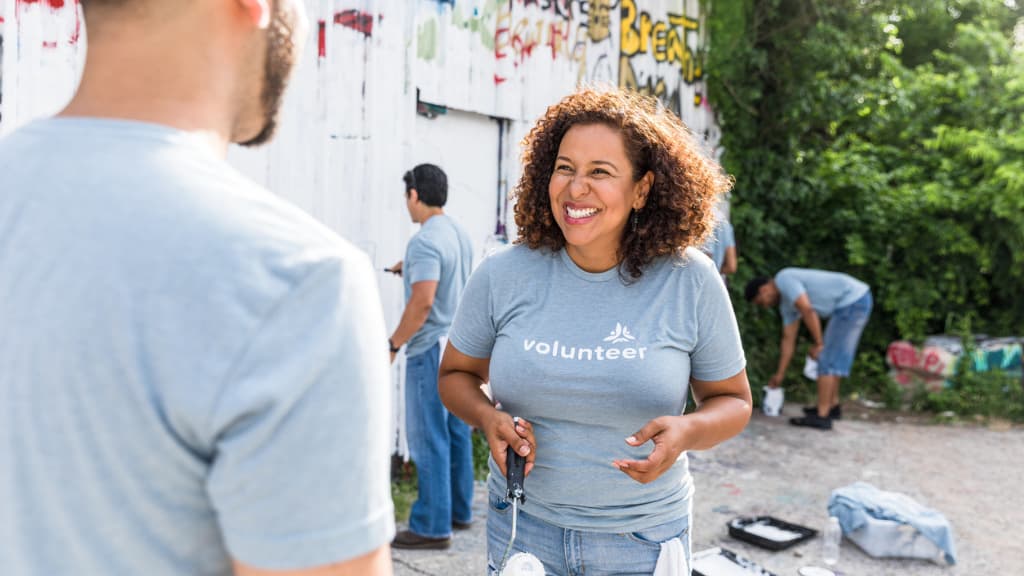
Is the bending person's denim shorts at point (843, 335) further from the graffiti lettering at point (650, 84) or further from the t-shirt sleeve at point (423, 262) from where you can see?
the t-shirt sleeve at point (423, 262)

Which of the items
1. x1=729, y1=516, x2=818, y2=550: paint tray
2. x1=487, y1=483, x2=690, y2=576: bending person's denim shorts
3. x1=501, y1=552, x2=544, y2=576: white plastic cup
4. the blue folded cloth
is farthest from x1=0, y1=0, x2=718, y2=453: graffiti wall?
x1=501, y1=552, x2=544, y2=576: white plastic cup

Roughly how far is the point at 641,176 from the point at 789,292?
251 inches

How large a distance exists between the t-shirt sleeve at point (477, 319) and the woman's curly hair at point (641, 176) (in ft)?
0.66

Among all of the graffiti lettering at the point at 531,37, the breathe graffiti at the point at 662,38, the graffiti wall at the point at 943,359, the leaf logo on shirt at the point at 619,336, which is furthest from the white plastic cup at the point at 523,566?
the graffiti wall at the point at 943,359

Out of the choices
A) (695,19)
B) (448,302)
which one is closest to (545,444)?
(448,302)

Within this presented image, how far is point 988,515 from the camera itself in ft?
19.6

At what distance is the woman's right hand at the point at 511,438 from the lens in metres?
2.31

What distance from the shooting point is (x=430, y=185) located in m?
5.11

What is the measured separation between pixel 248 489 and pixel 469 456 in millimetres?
4437

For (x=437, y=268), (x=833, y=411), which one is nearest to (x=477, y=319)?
(x=437, y=268)

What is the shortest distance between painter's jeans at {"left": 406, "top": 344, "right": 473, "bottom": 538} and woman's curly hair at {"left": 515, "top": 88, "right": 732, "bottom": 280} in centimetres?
239

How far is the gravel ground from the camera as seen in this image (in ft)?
16.6

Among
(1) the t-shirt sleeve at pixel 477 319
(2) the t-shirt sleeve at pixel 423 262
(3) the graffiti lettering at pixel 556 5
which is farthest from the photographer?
(3) the graffiti lettering at pixel 556 5

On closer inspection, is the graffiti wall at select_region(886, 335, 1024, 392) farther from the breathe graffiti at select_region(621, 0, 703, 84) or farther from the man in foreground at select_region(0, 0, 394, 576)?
the man in foreground at select_region(0, 0, 394, 576)
